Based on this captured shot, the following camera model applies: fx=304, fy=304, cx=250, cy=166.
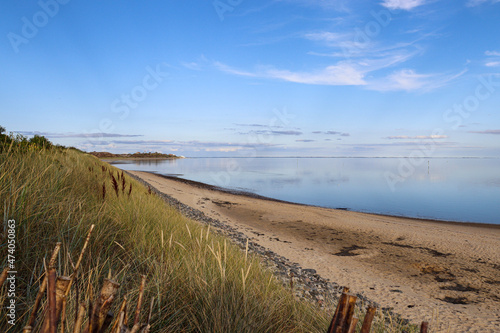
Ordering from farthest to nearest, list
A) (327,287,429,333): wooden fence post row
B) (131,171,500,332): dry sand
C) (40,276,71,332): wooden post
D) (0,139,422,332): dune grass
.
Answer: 1. (131,171,500,332): dry sand
2. (0,139,422,332): dune grass
3. (327,287,429,333): wooden fence post row
4. (40,276,71,332): wooden post

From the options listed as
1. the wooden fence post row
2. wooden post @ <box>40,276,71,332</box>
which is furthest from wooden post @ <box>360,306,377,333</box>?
wooden post @ <box>40,276,71,332</box>

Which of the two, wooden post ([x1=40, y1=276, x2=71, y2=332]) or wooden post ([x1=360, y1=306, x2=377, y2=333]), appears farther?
wooden post ([x1=360, y1=306, x2=377, y2=333])

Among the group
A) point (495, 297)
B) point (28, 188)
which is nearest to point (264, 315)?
point (28, 188)

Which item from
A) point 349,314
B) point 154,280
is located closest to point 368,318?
point 349,314

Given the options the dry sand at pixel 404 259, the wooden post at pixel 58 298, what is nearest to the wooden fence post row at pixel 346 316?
the wooden post at pixel 58 298

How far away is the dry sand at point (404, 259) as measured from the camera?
7488mm

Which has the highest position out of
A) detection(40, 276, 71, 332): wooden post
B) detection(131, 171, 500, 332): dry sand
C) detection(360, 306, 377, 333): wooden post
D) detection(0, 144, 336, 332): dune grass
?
detection(40, 276, 71, 332): wooden post

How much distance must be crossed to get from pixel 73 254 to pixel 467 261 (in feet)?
43.3

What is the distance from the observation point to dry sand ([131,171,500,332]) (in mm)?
7488

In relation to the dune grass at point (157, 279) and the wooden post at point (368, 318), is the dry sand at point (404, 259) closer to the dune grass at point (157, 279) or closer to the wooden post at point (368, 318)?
the dune grass at point (157, 279)

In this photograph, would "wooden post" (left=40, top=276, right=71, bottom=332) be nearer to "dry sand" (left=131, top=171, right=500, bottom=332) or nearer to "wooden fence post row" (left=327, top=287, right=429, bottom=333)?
"wooden fence post row" (left=327, top=287, right=429, bottom=333)

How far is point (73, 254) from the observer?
3.74m

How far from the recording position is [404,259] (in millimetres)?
11562

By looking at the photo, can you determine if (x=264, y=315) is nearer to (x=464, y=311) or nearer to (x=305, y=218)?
(x=464, y=311)
